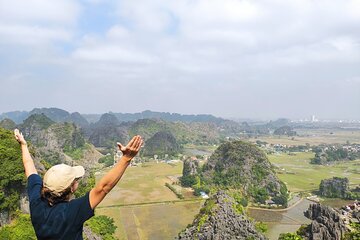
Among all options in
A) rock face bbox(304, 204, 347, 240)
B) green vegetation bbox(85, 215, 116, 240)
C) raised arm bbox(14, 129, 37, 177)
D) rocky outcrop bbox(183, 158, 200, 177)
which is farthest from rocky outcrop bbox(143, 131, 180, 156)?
A: raised arm bbox(14, 129, 37, 177)

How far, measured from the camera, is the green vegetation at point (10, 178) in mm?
27016

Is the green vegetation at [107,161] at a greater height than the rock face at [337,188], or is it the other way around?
the rock face at [337,188]

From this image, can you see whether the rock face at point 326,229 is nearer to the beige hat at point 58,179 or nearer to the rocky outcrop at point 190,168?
the beige hat at point 58,179

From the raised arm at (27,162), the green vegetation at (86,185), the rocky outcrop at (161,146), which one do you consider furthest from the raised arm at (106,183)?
the rocky outcrop at (161,146)

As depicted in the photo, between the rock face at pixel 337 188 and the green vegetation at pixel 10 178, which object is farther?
the rock face at pixel 337 188

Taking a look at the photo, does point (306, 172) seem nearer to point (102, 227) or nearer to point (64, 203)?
point (102, 227)

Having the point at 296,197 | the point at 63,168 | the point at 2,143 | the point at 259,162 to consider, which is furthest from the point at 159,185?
the point at 63,168

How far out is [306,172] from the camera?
79.1 m

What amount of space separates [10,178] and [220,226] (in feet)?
56.3

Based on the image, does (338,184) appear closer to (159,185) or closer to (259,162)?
(259,162)

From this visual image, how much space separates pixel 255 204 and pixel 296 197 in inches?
334

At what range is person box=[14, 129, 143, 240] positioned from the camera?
2.95 meters

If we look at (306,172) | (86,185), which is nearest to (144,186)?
(86,185)

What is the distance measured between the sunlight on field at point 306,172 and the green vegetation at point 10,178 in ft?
157
